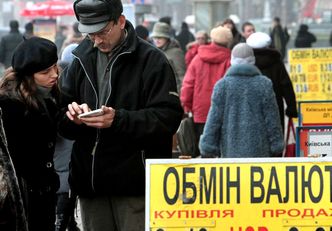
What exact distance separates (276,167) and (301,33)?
29.4 metres

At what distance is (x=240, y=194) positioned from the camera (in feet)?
19.1

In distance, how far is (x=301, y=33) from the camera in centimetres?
3494

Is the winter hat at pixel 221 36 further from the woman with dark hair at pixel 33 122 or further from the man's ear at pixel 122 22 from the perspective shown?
the man's ear at pixel 122 22

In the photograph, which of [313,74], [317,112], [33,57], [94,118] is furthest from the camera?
[313,74]

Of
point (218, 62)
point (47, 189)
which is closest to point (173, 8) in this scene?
point (218, 62)

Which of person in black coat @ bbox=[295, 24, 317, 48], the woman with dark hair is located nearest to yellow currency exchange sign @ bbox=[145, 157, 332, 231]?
the woman with dark hair

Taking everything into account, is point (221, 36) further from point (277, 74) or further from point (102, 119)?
point (102, 119)

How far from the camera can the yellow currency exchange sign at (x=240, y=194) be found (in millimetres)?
5797

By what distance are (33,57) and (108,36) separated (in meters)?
0.65

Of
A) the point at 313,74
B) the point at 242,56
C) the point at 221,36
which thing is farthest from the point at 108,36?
the point at 313,74

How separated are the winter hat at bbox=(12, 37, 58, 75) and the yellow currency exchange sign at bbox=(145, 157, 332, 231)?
1023 mm

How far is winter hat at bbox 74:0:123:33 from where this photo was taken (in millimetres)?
5859

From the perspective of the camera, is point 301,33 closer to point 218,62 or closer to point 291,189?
point 218,62

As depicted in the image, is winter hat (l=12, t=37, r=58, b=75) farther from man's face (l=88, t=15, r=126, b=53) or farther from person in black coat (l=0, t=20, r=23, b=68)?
person in black coat (l=0, t=20, r=23, b=68)
